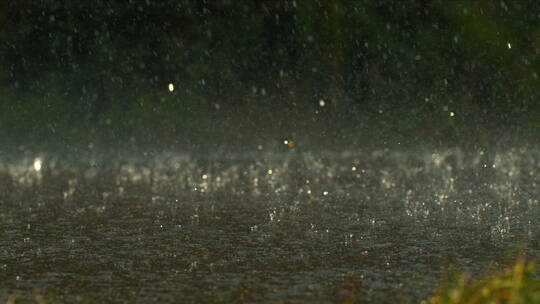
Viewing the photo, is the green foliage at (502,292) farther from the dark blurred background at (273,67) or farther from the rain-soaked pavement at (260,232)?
the dark blurred background at (273,67)

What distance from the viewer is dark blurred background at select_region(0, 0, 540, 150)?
48.5 meters

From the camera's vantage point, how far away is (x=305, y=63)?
168ft

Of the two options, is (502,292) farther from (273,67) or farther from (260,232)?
(273,67)

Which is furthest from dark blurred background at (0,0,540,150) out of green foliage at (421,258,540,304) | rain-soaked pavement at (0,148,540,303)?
green foliage at (421,258,540,304)

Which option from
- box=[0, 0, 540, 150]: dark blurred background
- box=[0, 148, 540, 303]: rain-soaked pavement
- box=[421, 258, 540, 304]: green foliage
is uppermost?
box=[0, 0, 540, 150]: dark blurred background

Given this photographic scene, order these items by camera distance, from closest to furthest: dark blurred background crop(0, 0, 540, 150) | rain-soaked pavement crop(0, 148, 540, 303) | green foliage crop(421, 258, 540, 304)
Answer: green foliage crop(421, 258, 540, 304) < rain-soaked pavement crop(0, 148, 540, 303) < dark blurred background crop(0, 0, 540, 150)

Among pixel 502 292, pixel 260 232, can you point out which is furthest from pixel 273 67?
pixel 502 292

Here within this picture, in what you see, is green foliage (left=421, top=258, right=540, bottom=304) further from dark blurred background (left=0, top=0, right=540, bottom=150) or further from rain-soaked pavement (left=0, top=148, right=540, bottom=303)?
dark blurred background (left=0, top=0, right=540, bottom=150)

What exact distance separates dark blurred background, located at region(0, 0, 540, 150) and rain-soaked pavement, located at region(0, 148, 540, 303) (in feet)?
66.0

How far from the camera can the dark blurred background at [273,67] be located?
159 feet

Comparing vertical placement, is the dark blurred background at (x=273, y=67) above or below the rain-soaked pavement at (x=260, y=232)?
above

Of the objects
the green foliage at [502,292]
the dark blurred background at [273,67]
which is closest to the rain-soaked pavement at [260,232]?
the green foliage at [502,292]

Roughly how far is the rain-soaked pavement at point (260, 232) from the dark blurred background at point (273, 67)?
2012cm

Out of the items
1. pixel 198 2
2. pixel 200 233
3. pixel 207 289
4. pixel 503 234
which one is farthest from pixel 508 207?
pixel 198 2
